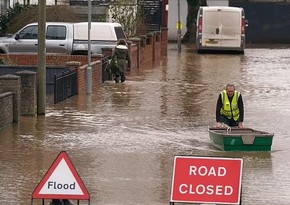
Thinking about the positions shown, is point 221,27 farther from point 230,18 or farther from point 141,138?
point 141,138

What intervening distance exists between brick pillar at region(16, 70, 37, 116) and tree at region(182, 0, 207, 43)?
35091 mm

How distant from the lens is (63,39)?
37.3 metres

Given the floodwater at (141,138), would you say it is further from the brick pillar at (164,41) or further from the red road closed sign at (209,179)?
the brick pillar at (164,41)

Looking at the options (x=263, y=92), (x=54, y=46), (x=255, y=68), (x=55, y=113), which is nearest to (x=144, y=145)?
(x=55, y=113)

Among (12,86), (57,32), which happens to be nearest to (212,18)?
(57,32)

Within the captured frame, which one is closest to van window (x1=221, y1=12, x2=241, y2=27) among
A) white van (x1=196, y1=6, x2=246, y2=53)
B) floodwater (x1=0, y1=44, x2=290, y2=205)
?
white van (x1=196, y1=6, x2=246, y2=53)

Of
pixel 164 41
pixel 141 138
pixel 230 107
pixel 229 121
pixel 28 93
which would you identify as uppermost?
pixel 230 107

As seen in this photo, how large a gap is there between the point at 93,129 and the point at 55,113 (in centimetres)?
287

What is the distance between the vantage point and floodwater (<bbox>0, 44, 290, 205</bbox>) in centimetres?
1546

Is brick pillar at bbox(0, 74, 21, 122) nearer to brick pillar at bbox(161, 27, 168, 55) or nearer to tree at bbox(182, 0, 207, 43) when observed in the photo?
brick pillar at bbox(161, 27, 168, 55)

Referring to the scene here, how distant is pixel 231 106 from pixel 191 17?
38.1 meters

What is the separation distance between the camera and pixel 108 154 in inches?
734

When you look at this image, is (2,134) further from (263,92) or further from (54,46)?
(54,46)

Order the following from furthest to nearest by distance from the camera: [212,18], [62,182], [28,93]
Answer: [212,18] → [28,93] → [62,182]
